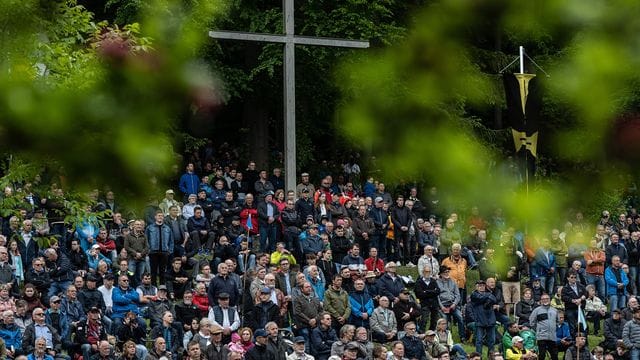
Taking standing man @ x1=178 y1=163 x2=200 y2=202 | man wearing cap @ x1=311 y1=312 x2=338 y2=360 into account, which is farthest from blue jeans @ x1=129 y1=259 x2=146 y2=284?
standing man @ x1=178 y1=163 x2=200 y2=202

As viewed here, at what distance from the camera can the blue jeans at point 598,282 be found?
23.5m

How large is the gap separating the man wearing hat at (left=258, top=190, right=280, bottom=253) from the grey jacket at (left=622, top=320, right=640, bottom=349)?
733 cm

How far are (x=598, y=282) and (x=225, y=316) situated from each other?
9830 mm

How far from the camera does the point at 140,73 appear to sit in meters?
1.55

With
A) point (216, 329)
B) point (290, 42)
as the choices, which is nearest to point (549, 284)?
point (216, 329)

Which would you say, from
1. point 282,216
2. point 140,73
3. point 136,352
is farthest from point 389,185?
point 282,216

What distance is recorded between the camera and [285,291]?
19094mm

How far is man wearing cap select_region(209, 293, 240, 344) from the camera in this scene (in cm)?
1745

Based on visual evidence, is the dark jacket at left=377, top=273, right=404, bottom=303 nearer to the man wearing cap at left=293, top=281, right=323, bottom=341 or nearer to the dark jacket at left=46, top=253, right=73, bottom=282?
the man wearing cap at left=293, top=281, right=323, bottom=341

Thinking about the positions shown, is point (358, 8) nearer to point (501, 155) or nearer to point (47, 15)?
point (501, 155)

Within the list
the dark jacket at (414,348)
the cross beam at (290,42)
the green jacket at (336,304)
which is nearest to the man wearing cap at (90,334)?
the green jacket at (336,304)

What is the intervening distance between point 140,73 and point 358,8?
2.12 feet

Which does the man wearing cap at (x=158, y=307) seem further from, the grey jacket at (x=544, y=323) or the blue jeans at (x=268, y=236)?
the grey jacket at (x=544, y=323)

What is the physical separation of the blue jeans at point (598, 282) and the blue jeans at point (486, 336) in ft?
13.2
